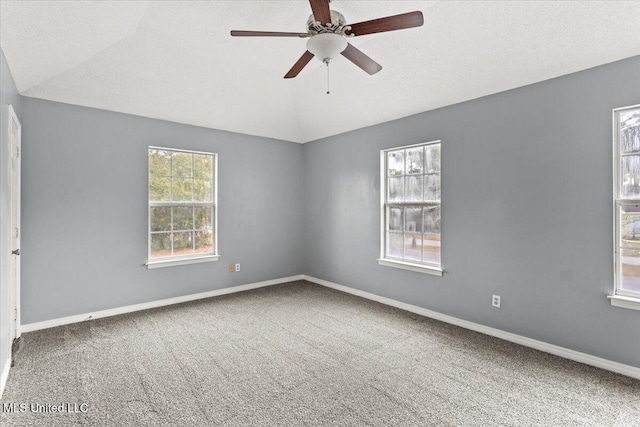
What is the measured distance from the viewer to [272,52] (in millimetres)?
3438

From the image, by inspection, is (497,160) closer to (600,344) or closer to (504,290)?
(504,290)

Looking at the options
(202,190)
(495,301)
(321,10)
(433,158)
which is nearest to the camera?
(321,10)

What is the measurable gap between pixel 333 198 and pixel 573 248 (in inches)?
120

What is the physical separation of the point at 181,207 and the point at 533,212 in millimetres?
4034

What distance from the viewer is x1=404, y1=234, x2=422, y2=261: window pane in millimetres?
4055

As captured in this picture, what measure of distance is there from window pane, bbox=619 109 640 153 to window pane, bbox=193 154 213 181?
443cm

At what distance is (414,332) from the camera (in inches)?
133

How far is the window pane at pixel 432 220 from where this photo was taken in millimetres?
3846

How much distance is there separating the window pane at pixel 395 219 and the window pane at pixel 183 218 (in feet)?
8.80

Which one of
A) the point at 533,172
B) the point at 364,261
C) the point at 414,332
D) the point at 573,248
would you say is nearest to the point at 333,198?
the point at 364,261

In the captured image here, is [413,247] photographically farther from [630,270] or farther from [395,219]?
[630,270]

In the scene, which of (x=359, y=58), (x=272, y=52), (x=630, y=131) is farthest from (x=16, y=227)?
(x=630, y=131)

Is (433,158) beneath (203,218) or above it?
above

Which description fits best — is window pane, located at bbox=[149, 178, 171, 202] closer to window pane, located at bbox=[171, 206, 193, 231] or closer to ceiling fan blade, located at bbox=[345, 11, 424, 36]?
window pane, located at bbox=[171, 206, 193, 231]
